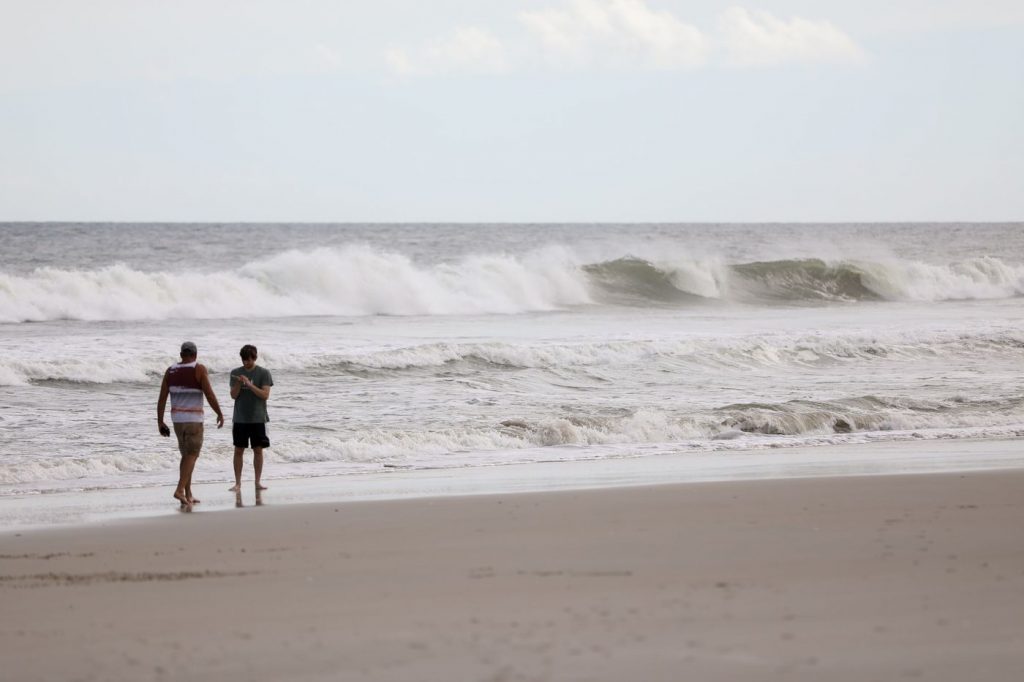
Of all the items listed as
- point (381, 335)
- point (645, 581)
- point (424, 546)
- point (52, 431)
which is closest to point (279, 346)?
point (381, 335)

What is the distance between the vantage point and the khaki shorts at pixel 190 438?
9.85 m

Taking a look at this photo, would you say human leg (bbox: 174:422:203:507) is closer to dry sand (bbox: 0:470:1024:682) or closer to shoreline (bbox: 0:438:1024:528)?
shoreline (bbox: 0:438:1024:528)

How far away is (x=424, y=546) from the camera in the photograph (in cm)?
724

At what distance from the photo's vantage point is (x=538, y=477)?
36.4ft

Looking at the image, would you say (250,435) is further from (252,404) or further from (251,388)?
(251,388)

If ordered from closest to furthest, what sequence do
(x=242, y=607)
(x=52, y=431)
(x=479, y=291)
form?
(x=242, y=607), (x=52, y=431), (x=479, y=291)

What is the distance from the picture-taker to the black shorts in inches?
412

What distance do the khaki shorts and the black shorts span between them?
49 cm

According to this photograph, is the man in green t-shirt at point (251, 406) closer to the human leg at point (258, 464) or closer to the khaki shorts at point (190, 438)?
the human leg at point (258, 464)

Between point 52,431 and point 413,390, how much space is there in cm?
532

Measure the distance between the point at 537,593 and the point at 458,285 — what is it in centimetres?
3413

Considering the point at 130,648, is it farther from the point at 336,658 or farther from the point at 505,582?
the point at 505,582

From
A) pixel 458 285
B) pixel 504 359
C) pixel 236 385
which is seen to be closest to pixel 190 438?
pixel 236 385

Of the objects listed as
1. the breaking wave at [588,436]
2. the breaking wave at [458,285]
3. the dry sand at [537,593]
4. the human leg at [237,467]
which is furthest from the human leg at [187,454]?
the breaking wave at [458,285]
